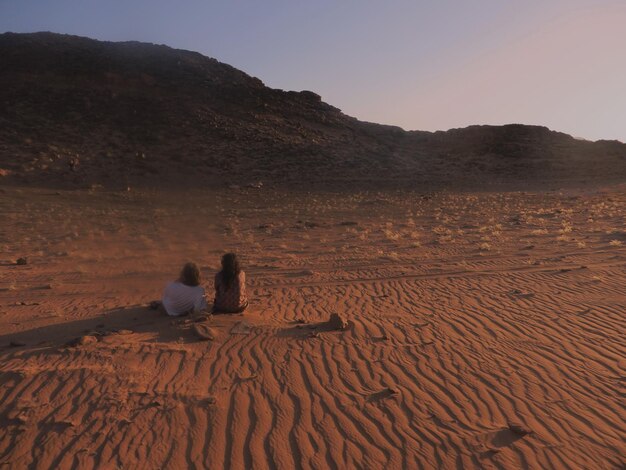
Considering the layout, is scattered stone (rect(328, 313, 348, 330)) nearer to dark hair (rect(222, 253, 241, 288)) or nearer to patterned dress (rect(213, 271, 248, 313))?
patterned dress (rect(213, 271, 248, 313))

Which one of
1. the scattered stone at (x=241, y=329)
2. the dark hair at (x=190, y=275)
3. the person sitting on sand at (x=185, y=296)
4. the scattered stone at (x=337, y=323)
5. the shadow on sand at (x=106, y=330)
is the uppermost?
the dark hair at (x=190, y=275)

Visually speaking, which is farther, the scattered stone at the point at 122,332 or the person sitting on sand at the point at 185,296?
the person sitting on sand at the point at 185,296

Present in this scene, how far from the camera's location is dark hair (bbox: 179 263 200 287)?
25.5 feet

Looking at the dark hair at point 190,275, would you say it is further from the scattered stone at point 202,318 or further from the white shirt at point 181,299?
the scattered stone at point 202,318

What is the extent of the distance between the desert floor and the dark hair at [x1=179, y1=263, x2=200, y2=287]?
0.64 metres

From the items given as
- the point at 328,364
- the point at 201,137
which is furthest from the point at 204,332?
the point at 201,137

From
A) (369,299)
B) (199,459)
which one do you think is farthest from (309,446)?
(369,299)

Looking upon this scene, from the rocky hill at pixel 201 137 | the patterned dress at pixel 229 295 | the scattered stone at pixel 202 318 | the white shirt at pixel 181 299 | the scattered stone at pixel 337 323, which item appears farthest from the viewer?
the rocky hill at pixel 201 137

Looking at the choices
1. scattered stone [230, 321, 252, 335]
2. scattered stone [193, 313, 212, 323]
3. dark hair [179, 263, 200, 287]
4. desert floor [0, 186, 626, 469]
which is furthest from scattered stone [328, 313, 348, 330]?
dark hair [179, 263, 200, 287]

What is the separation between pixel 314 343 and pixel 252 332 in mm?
915

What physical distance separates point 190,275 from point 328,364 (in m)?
2.68

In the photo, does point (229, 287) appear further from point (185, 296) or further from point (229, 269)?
point (185, 296)

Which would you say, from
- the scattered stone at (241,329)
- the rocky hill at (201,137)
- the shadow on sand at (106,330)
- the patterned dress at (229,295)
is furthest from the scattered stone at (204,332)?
the rocky hill at (201,137)

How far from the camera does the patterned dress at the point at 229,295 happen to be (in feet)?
25.8
